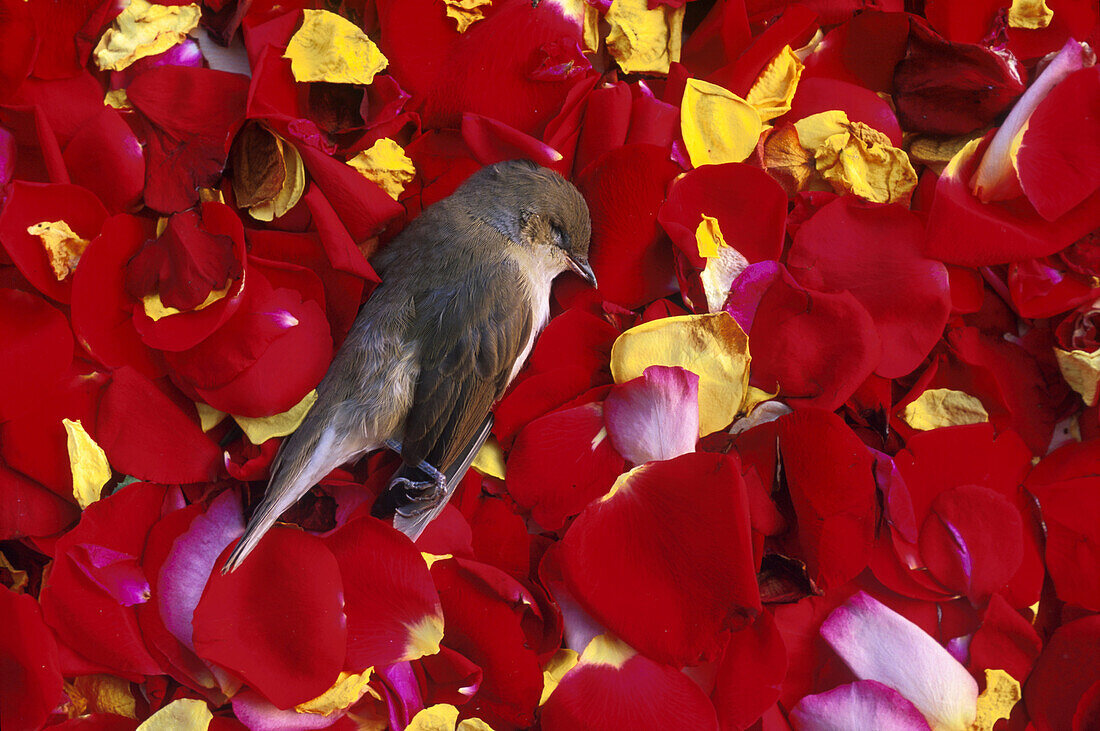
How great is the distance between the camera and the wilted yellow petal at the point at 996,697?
0.71 metres

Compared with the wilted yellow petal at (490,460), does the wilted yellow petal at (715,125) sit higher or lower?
higher

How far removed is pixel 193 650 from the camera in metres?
0.64

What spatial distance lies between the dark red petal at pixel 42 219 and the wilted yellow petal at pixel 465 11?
1.14ft

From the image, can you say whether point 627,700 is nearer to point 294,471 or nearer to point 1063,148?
point 294,471

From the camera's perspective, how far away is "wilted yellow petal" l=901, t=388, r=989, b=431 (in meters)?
0.76

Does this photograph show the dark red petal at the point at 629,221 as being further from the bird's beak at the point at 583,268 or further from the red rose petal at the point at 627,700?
the red rose petal at the point at 627,700

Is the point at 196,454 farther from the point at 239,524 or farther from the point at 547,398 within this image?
the point at 547,398

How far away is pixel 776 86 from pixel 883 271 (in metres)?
0.20

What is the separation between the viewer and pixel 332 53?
70 centimetres

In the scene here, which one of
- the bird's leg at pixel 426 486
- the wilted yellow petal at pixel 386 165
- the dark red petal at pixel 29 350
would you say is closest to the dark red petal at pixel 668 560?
the bird's leg at pixel 426 486

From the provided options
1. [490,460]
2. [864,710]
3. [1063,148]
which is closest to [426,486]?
[490,460]

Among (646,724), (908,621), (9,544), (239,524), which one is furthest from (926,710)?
(9,544)

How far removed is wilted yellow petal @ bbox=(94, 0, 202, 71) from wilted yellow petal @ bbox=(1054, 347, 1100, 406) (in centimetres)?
86

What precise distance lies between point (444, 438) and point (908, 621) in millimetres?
440
